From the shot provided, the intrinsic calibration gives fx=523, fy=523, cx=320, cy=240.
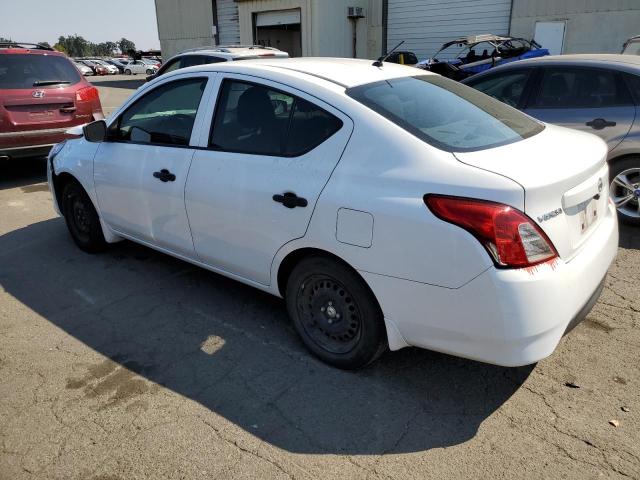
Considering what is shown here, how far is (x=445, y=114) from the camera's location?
2.96 m

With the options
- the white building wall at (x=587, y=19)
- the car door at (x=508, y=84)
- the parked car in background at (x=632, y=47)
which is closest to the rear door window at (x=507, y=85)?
the car door at (x=508, y=84)

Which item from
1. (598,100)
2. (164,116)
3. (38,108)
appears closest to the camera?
(164,116)

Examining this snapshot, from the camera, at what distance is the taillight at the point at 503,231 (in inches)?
87.8

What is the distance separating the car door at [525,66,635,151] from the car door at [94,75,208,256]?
3678 millimetres

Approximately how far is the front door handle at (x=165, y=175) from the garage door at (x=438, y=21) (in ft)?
46.4

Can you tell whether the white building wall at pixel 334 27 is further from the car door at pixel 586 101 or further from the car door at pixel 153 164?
the car door at pixel 153 164

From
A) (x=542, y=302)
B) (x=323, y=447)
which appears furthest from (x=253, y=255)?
(x=542, y=302)

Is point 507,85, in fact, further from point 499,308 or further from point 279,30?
point 279,30

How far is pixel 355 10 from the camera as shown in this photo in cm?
1752

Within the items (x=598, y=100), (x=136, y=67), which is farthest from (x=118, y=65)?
(x=598, y=100)

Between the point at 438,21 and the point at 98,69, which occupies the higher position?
the point at 438,21

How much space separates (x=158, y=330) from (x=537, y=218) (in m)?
2.48

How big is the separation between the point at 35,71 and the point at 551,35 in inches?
500

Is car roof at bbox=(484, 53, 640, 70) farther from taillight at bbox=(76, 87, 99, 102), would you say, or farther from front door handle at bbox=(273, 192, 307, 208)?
taillight at bbox=(76, 87, 99, 102)
